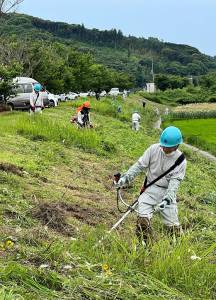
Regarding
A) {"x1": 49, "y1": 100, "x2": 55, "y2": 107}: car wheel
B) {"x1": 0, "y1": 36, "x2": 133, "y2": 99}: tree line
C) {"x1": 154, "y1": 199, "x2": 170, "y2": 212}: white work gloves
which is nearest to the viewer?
{"x1": 154, "y1": 199, "x2": 170, "y2": 212}: white work gloves

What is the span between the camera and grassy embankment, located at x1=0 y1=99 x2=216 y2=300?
5.20 metres

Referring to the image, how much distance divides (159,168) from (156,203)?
1.52 feet

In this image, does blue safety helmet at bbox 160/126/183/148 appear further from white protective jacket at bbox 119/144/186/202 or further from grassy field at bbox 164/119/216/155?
grassy field at bbox 164/119/216/155

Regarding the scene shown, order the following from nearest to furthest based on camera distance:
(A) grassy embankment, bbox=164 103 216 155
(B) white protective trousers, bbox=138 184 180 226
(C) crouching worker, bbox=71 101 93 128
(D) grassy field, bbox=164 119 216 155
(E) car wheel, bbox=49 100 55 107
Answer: (B) white protective trousers, bbox=138 184 180 226, (C) crouching worker, bbox=71 101 93 128, (D) grassy field, bbox=164 119 216 155, (E) car wheel, bbox=49 100 55 107, (A) grassy embankment, bbox=164 103 216 155

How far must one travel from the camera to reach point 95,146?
57.8ft

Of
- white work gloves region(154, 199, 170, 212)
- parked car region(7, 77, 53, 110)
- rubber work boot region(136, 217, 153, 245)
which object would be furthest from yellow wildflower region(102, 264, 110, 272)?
parked car region(7, 77, 53, 110)

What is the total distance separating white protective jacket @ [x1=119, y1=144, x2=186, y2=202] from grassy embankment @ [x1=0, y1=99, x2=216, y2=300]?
2.07 feet

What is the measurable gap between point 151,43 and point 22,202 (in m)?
174

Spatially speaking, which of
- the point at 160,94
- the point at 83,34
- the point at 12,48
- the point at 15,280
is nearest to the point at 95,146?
the point at 15,280

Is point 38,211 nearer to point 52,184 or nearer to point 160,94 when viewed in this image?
point 52,184

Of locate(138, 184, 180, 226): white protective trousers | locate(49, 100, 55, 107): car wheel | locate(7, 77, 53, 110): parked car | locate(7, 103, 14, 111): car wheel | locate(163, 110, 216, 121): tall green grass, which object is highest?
locate(138, 184, 180, 226): white protective trousers

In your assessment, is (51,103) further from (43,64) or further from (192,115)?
(192,115)

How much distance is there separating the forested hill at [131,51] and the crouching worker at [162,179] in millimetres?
104646

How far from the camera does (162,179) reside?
24.2 feet
